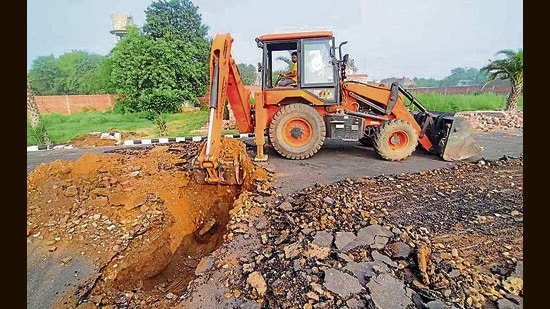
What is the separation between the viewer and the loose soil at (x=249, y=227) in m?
3.04

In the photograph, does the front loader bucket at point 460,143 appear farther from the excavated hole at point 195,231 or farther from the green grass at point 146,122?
the green grass at point 146,122

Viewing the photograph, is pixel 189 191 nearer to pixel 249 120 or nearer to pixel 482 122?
pixel 249 120

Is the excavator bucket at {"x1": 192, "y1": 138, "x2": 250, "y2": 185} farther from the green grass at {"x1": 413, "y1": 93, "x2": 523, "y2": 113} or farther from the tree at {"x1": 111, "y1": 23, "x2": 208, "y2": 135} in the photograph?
the green grass at {"x1": 413, "y1": 93, "x2": 523, "y2": 113}

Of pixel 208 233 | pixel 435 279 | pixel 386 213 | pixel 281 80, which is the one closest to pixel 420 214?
pixel 386 213

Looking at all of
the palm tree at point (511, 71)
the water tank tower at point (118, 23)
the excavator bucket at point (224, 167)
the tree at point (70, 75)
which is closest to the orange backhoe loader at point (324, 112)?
the excavator bucket at point (224, 167)

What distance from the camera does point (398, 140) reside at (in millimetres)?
6523

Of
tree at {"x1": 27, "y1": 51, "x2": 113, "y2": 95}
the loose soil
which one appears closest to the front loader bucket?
the loose soil

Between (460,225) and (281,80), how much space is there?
4.51 metres

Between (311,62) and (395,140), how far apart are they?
2.34 metres

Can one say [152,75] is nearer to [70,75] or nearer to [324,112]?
[324,112]

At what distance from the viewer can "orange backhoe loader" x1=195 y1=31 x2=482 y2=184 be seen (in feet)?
20.9

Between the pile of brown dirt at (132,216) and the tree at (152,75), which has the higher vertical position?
the tree at (152,75)

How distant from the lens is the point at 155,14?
2434 centimetres

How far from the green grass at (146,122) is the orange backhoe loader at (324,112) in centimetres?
759
